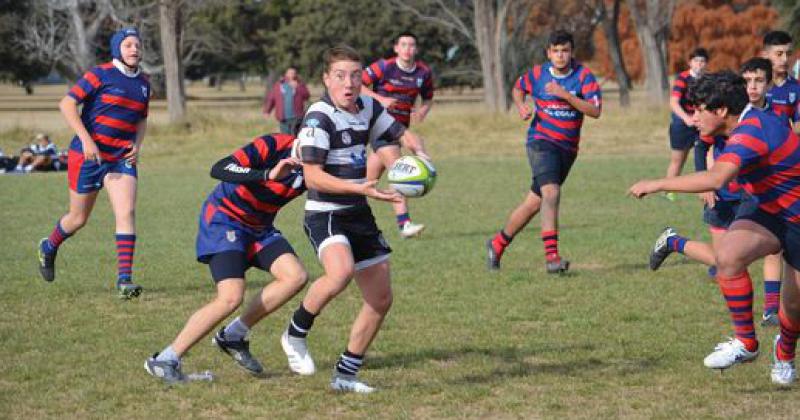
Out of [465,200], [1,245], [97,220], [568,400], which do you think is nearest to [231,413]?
[568,400]

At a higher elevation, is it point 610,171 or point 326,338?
point 326,338

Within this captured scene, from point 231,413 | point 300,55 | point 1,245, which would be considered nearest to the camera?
point 231,413

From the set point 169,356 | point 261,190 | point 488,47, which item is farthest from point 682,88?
point 488,47

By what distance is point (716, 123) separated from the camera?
6.27 m

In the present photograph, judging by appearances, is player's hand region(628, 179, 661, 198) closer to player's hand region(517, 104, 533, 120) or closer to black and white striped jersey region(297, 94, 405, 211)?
black and white striped jersey region(297, 94, 405, 211)

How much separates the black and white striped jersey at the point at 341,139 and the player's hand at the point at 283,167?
0.09 meters

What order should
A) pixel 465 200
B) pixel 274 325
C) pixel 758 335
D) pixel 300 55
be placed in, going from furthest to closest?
pixel 300 55
pixel 465 200
pixel 274 325
pixel 758 335

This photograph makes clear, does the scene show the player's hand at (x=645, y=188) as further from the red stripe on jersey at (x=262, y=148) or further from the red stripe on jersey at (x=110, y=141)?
the red stripe on jersey at (x=110, y=141)

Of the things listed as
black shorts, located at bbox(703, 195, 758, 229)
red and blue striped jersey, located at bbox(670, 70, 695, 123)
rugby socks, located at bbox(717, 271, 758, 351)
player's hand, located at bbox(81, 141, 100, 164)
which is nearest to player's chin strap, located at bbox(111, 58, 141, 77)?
player's hand, located at bbox(81, 141, 100, 164)

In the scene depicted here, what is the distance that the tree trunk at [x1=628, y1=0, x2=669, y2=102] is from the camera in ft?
138

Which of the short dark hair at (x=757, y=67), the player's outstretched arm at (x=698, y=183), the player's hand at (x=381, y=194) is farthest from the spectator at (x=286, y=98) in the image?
the player's outstretched arm at (x=698, y=183)

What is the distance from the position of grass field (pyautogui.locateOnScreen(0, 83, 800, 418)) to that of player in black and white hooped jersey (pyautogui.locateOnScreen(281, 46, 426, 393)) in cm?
46

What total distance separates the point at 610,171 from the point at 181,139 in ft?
40.8

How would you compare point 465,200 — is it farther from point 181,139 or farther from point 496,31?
point 496,31
